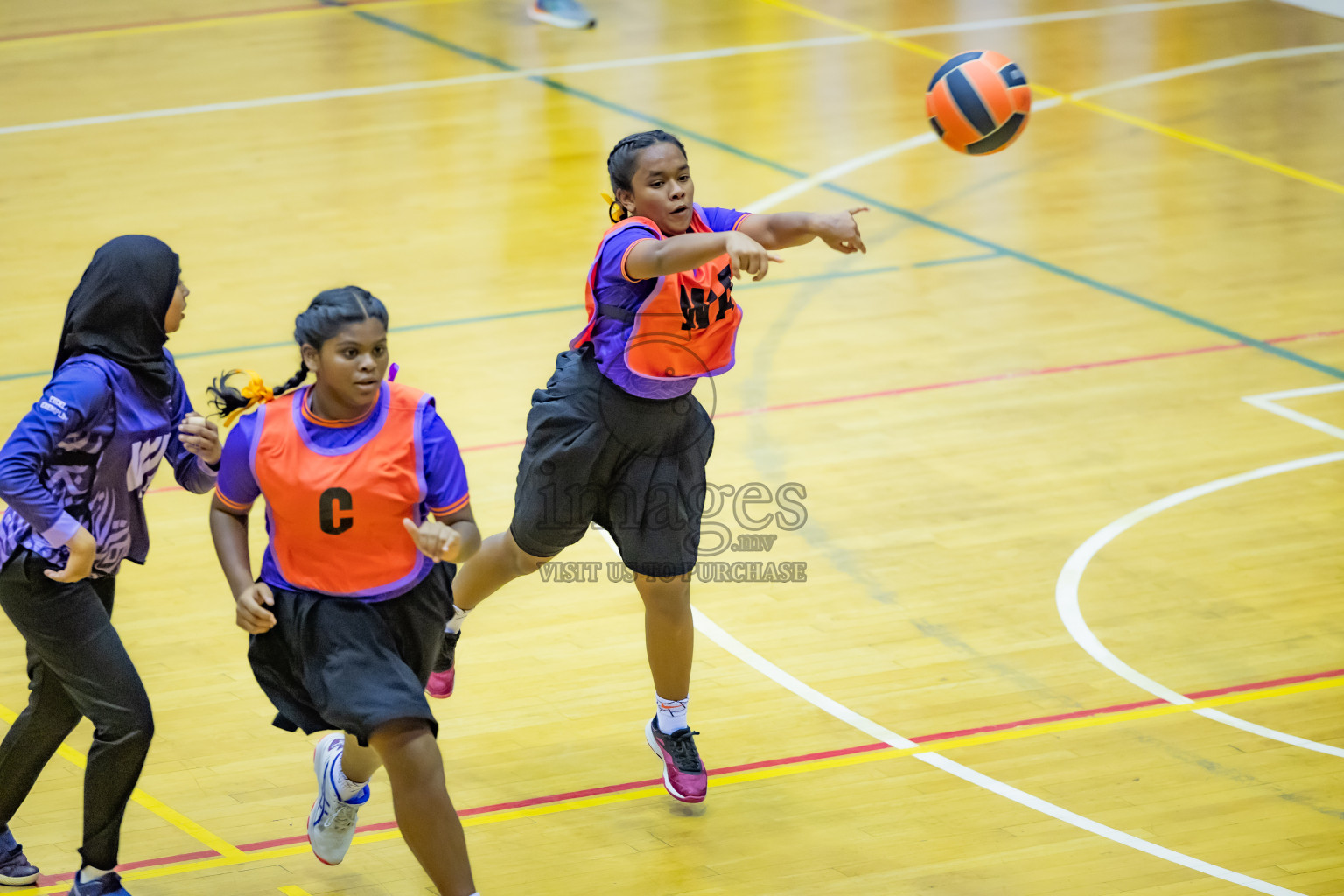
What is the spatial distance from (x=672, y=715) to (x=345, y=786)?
994 mm

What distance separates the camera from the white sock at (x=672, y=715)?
4.87 metres

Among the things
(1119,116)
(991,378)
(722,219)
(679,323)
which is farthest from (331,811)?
(1119,116)

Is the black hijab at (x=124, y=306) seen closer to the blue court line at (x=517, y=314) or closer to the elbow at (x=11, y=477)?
the elbow at (x=11, y=477)

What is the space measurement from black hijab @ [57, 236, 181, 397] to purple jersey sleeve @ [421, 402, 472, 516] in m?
0.69

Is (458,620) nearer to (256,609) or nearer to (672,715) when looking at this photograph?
(672,715)

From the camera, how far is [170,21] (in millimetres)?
13750

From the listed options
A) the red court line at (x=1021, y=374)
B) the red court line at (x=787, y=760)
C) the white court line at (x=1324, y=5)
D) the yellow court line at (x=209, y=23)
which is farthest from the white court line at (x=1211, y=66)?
the red court line at (x=787, y=760)

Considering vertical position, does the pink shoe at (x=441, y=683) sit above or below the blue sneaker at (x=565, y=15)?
below

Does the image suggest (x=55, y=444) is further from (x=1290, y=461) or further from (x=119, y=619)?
(x=1290, y=461)

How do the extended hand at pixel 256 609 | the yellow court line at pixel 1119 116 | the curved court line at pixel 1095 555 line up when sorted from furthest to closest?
the yellow court line at pixel 1119 116, the curved court line at pixel 1095 555, the extended hand at pixel 256 609

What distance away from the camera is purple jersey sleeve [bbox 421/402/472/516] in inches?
154

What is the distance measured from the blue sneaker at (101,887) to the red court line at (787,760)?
299 mm

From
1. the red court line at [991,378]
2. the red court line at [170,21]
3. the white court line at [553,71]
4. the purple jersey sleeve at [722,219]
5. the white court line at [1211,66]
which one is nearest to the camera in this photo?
the purple jersey sleeve at [722,219]

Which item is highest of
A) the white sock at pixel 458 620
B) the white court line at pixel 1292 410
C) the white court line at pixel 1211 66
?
the white court line at pixel 1211 66
